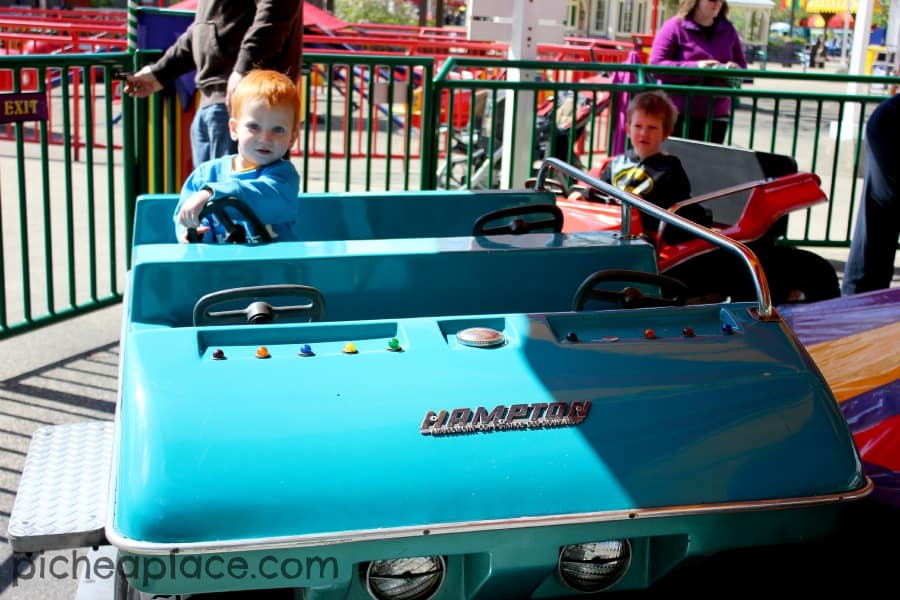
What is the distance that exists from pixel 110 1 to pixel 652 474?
3163 centimetres

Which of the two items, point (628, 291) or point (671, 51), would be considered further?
point (671, 51)

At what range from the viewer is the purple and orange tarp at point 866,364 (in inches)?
115

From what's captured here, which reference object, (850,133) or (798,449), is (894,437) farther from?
(850,133)

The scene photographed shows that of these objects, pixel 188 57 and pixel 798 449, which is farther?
pixel 188 57

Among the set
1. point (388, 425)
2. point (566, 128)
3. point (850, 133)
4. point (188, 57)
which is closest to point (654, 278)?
point (388, 425)

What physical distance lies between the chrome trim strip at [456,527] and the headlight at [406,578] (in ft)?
0.45

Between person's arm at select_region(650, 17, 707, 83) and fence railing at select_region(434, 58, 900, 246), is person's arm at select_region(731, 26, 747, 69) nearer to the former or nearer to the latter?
fence railing at select_region(434, 58, 900, 246)

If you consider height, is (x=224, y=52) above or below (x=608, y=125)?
above

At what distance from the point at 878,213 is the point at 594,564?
10.3ft

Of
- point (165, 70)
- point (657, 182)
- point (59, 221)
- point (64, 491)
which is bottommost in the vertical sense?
point (59, 221)

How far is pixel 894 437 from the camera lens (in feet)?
9.70

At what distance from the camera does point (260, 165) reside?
3.53m

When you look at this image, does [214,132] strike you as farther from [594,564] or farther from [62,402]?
[594,564]

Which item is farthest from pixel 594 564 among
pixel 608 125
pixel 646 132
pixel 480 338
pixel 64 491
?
pixel 608 125
